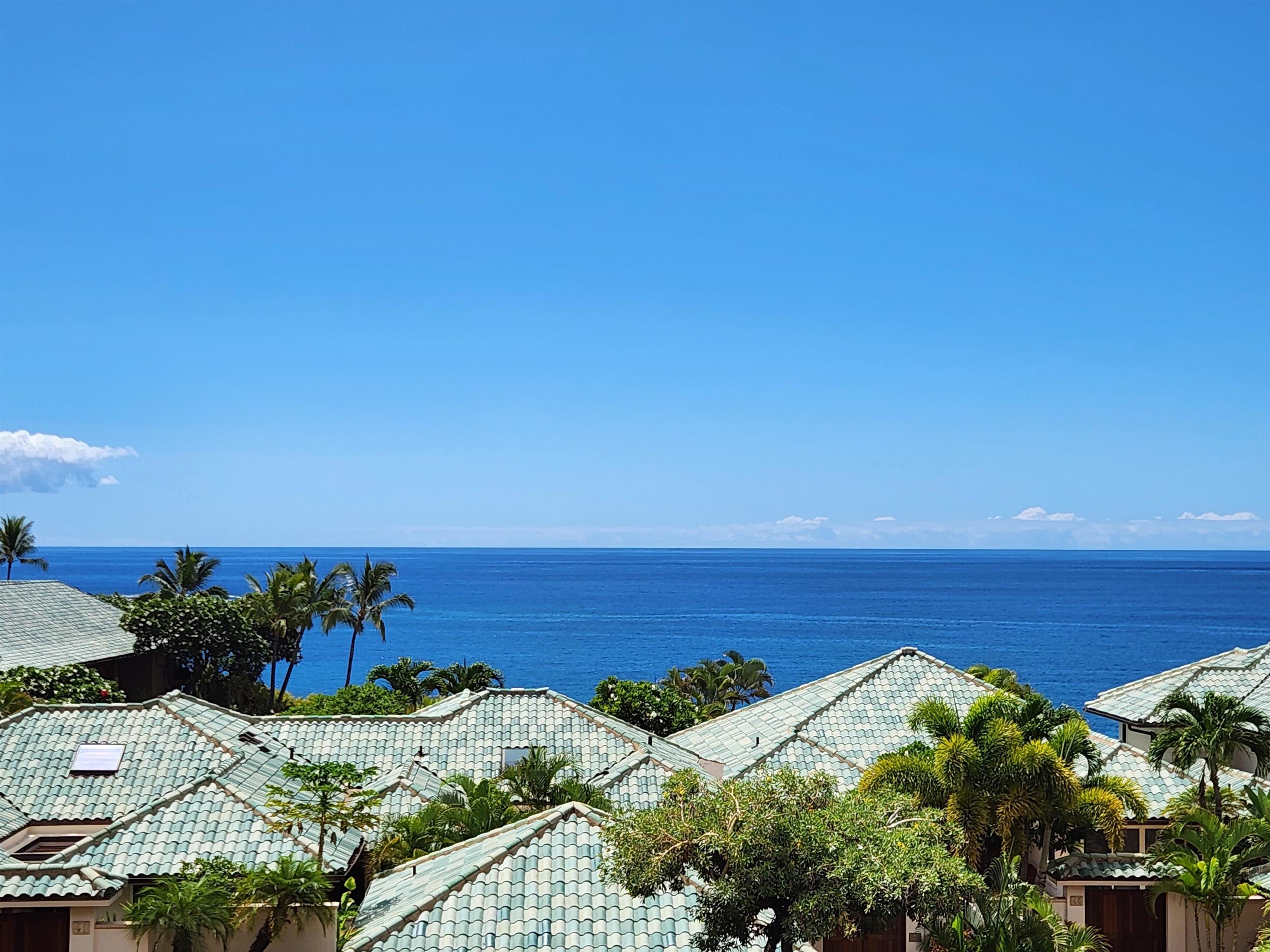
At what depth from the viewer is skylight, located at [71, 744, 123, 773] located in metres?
27.5

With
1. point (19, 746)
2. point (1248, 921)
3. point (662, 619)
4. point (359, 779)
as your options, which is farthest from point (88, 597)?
point (662, 619)

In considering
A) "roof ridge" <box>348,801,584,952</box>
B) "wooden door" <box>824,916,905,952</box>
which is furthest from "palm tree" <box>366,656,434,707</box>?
"wooden door" <box>824,916,905,952</box>

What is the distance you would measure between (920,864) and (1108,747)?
1694 cm

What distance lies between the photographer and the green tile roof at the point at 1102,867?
23750 millimetres

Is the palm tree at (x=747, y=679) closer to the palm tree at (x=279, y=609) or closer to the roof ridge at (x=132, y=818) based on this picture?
the palm tree at (x=279, y=609)

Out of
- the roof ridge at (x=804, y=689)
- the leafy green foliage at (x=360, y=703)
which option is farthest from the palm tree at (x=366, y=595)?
the roof ridge at (x=804, y=689)

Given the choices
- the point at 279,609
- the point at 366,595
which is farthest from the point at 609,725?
the point at 366,595

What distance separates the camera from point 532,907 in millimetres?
18344

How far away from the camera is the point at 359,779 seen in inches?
812

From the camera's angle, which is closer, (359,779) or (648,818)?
(648,818)

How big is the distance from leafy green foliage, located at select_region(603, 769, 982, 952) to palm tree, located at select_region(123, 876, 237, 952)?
22.4 feet

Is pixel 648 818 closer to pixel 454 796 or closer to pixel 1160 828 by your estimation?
pixel 454 796

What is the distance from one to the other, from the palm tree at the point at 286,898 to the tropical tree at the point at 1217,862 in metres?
15.4

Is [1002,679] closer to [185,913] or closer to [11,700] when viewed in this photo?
[185,913]
